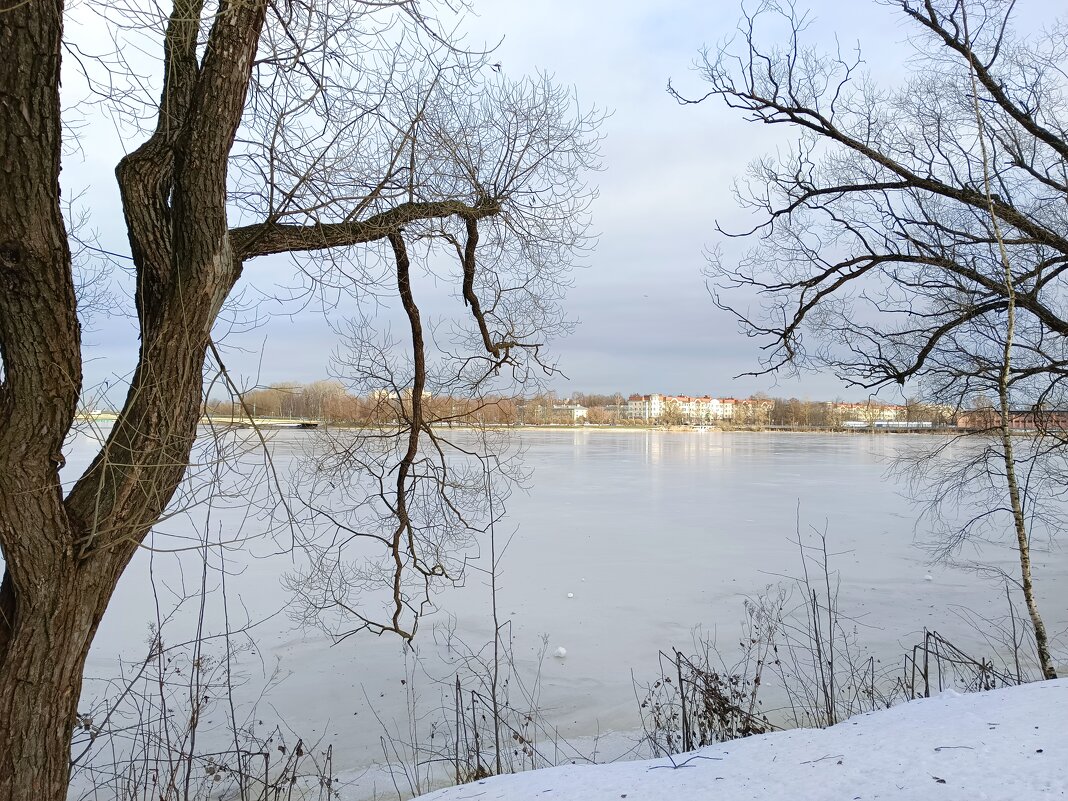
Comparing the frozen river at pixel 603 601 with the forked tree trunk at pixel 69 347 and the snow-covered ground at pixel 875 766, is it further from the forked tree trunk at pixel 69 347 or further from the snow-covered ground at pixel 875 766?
the snow-covered ground at pixel 875 766

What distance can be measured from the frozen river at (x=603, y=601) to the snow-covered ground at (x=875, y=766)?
1.91 m

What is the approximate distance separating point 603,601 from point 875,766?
506 centimetres

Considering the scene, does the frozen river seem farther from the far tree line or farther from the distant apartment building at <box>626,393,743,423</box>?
the distant apartment building at <box>626,393,743,423</box>

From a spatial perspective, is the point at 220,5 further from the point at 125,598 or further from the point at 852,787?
the point at 125,598

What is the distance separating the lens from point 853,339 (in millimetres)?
6355

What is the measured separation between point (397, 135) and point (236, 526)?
27.4ft

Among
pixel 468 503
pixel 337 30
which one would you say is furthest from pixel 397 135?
pixel 468 503

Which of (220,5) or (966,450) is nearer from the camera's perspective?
(220,5)

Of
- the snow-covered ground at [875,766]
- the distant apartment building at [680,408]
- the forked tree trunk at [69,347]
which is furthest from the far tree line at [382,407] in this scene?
the distant apartment building at [680,408]

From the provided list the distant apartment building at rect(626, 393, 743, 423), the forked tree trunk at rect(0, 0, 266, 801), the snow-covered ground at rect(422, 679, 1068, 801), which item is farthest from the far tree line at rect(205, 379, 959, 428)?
the distant apartment building at rect(626, 393, 743, 423)

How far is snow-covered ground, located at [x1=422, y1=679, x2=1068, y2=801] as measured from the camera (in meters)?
1.92

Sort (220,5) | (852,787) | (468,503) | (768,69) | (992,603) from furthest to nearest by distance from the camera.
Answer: (992,603) → (768,69) → (468,503) → (220,5) → (852,787)

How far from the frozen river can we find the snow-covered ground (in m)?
1.91

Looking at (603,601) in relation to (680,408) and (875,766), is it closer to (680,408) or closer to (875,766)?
(875,766)
